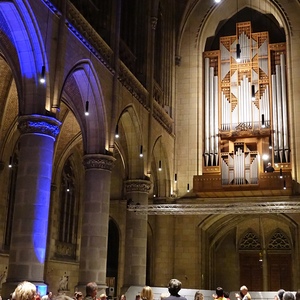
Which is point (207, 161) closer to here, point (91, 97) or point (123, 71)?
point (123, 71)

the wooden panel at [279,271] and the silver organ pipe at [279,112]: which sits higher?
the silver organ pipe at [279,112]

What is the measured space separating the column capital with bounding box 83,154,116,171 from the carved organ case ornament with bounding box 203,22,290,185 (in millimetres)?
8063

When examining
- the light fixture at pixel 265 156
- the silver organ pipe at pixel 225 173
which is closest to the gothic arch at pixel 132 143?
the silver organ pipe at pixel 225 173

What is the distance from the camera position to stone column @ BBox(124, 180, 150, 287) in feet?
69.5

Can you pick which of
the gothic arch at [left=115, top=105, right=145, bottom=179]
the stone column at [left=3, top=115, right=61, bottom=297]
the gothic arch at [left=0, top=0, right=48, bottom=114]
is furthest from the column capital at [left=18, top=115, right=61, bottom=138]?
the gothic arch at [left=115, top=105, right=145, bottom=179]

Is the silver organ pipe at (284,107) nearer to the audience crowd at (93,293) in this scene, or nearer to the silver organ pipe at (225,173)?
the silver organ pipe at (225,173)

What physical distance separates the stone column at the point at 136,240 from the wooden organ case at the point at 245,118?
3.74 meters

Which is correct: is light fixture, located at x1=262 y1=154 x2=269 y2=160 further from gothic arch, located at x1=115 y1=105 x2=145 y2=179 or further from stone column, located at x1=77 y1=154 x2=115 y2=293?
stone column, located at x1=77 y1=154 x2=115 y2=293

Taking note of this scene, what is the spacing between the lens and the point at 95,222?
1734 cm

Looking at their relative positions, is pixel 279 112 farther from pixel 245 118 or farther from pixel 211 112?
pixel 211 112

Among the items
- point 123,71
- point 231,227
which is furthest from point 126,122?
A: point 231,227

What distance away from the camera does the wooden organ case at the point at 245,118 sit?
24.1m

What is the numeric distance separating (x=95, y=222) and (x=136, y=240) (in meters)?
4.36

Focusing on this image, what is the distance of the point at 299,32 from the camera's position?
26.2 metres
